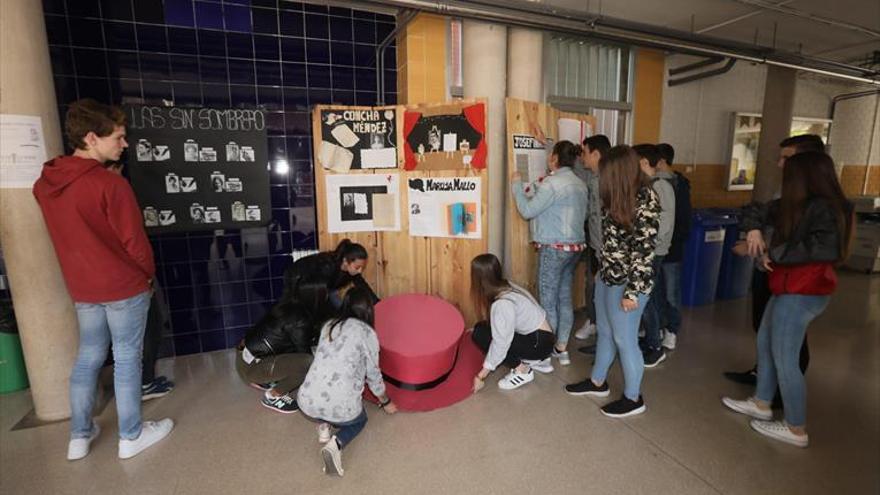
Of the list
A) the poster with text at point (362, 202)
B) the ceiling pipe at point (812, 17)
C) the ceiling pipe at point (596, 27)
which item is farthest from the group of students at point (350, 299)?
the ceiling pipe at point (812, 17)

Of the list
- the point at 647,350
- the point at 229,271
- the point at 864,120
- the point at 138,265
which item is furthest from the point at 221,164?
the point at 864,120

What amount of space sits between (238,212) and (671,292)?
365cm

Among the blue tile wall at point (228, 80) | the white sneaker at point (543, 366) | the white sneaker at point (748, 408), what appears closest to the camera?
the white sneaker at point (748, 408)

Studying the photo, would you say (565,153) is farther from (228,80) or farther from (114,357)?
(114,357)

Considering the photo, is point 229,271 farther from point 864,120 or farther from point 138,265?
point 864,120

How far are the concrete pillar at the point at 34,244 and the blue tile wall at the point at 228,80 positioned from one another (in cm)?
66

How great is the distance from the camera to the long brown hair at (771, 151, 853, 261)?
2068 mm

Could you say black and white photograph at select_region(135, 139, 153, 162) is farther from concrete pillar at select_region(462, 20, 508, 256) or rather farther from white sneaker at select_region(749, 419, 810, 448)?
white sneaker at select_region(749, 419, 810, 448)

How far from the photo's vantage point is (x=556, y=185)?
3.11 m

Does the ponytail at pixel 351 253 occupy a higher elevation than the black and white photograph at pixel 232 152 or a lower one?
lower

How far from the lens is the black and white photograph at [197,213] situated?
3333 millimetres

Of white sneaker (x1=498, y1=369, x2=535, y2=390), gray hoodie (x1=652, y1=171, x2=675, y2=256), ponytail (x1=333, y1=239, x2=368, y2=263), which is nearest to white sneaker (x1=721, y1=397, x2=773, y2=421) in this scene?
gray hoodie (x1=652, y1=171, x2=675, y2=256)

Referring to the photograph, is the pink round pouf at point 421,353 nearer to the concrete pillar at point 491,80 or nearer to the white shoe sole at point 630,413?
the white shoe sole at point 630,413

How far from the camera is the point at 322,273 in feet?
9.31
